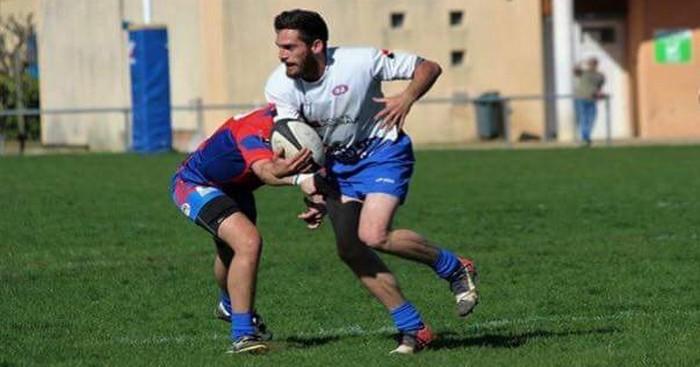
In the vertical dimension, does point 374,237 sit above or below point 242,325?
above

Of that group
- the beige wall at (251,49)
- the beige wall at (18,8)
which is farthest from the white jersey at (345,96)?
the beige wall at (18,8)

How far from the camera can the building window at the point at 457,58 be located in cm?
3959

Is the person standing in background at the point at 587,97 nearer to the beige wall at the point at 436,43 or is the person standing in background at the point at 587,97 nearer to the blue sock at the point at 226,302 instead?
the beige wall at the point at 436,43

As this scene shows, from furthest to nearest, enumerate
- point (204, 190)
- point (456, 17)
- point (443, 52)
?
point (456, 17), point (443, 52), point (204, 190)

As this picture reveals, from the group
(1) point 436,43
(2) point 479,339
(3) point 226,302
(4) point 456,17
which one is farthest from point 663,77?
(2) point 479,339

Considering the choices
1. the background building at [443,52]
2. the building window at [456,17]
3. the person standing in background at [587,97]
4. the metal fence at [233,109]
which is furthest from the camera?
the building window at [456,17]

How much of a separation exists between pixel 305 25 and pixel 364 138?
0.68 metres

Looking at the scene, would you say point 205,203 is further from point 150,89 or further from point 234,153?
point 150,89

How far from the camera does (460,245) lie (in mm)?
15414

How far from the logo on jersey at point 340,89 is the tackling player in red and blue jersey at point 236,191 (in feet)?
1.21

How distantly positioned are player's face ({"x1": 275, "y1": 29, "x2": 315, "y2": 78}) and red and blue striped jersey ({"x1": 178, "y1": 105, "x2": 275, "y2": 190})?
0.33 m

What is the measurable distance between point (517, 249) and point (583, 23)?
2486 cm

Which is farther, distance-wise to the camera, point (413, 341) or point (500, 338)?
point (500, 338)

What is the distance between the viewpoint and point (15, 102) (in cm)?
4131
